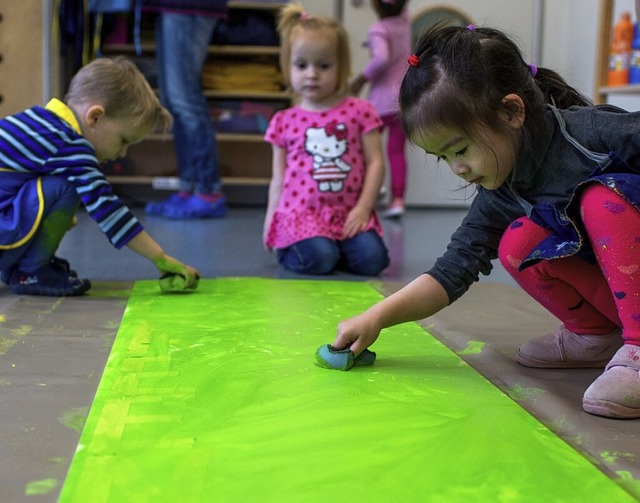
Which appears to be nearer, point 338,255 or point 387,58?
point 338,255

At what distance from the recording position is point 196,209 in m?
3.28

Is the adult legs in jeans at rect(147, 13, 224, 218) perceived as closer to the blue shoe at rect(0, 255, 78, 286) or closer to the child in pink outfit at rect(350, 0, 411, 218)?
the child in pink outfit at rect(350, 0, 411, 218)

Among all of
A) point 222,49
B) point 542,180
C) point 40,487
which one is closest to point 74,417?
point 40,487

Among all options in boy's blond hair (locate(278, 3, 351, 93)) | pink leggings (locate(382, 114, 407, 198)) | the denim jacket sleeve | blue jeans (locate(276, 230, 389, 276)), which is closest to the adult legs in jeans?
pink leggings (locate(382, 114, 407, 198))

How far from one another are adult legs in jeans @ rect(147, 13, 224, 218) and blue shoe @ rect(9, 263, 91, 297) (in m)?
1.67

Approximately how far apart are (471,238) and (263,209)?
2701mm

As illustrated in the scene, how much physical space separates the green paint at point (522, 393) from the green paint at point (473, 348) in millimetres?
170

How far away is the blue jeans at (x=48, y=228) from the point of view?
1.56 metres

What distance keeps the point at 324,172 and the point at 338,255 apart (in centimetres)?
22

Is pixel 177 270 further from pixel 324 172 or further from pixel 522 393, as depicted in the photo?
pixel 522 393

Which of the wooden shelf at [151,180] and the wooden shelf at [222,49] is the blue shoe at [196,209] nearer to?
the wooden shelf at [151,180]

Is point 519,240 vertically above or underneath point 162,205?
above

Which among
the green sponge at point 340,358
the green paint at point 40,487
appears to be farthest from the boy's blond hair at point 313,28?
the green paint at point 40,487

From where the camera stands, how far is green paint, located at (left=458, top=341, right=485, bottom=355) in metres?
1.17
